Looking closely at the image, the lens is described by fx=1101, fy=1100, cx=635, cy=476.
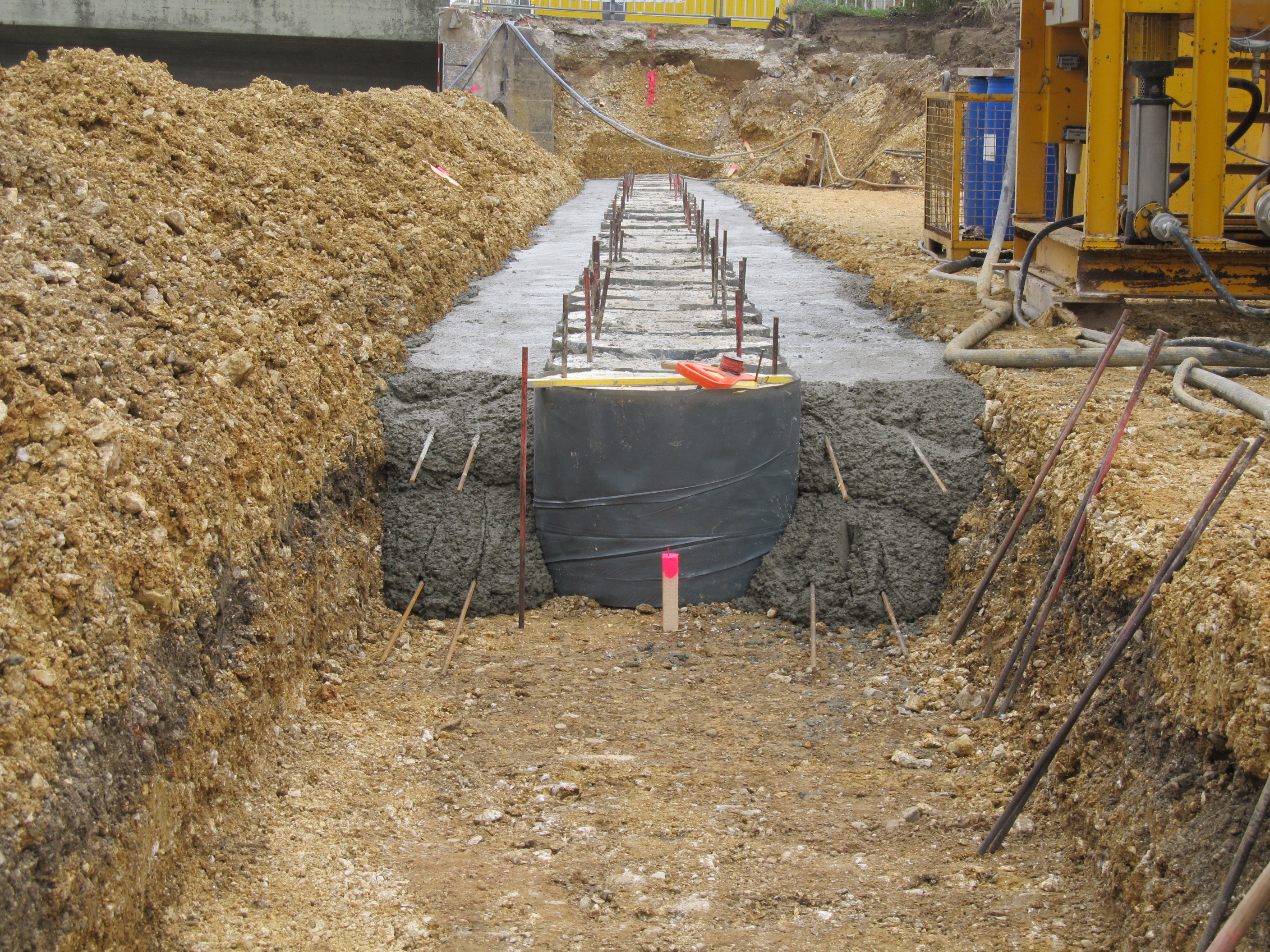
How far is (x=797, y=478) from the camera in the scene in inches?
215

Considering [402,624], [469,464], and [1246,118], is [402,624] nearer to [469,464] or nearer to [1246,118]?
[469,464]

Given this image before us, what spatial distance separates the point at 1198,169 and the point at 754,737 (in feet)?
14.6

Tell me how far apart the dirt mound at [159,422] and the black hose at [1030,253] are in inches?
151

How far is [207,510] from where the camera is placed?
12.4 feet

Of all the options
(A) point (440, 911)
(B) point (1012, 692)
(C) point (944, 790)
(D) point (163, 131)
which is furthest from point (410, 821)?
(D) point (163, 131)

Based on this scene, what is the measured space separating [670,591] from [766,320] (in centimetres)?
330

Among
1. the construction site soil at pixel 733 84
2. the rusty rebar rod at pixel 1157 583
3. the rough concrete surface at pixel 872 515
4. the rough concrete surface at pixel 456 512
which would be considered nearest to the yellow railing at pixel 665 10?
the construction site soil at pixel 733 84

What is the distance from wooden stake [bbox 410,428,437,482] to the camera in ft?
17.9

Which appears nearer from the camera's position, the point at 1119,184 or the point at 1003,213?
the point at 1119,184

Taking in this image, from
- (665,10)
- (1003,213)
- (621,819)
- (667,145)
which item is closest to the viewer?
(621,819)

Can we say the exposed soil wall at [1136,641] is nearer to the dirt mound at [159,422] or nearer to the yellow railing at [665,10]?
the dirt mound at [159,422]

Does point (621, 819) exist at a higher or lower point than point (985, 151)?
lower

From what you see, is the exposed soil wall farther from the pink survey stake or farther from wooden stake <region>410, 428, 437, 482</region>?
wooden stake <region>410, 428, 437, 482</region>

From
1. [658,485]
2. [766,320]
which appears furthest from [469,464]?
[766,320]
